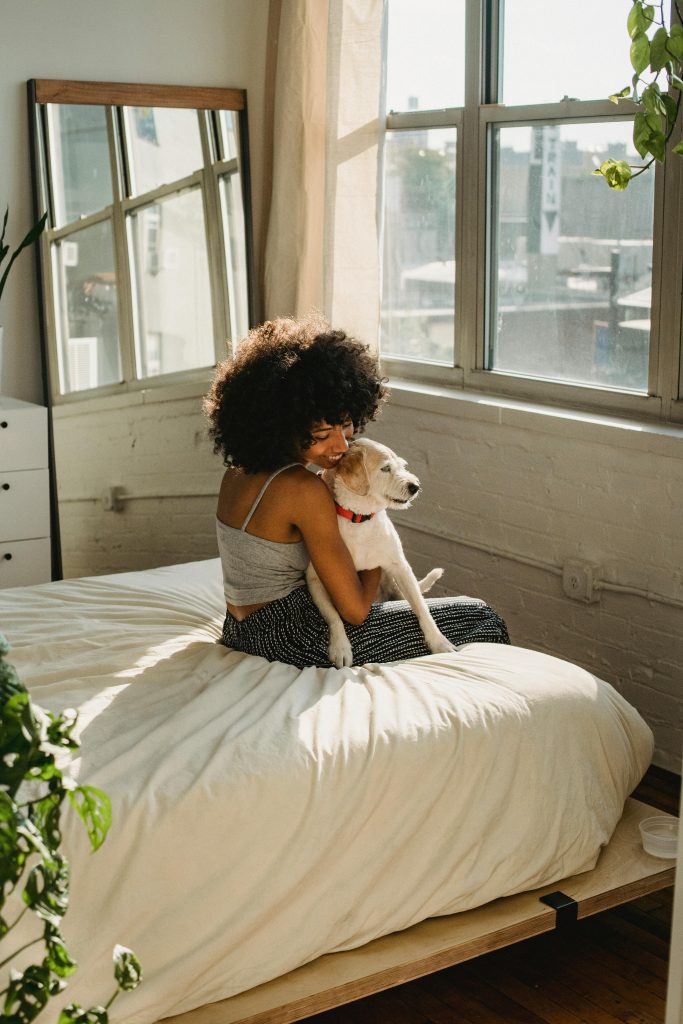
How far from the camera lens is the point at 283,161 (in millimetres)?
3789

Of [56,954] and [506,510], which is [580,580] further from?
[56,954]

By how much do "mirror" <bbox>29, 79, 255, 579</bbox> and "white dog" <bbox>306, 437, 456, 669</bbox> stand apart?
1663 millimetres

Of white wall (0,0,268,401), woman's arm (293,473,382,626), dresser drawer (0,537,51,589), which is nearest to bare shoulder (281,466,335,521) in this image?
woman's arm (293,473,382,626)

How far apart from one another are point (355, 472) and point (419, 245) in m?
1.68

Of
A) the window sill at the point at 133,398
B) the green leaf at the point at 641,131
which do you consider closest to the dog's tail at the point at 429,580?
the green leaf at the point at 641,131

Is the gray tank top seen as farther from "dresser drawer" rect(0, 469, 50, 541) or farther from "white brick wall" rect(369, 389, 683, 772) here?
"dresser drawer" rect(0, 469, 50, 541)

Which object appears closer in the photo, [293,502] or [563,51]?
[293,502]

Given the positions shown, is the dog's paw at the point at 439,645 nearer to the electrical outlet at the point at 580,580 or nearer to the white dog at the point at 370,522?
the white dog at the point at 370,522

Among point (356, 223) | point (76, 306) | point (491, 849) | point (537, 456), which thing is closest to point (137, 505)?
point (76, 306)

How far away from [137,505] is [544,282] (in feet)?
5.13

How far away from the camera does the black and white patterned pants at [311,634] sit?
2299mm

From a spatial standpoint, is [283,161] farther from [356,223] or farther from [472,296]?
[472,296]

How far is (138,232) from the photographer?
12.4 feet

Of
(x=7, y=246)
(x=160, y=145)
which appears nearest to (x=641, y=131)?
(x=7, y=246)
